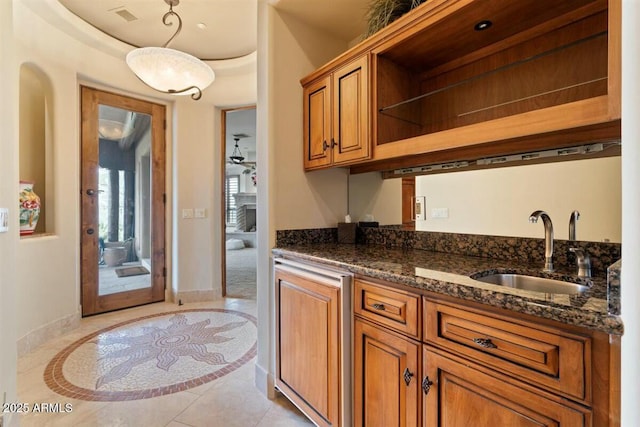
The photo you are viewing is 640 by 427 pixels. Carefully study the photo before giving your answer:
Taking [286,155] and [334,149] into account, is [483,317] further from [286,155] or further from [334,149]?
[286,155]

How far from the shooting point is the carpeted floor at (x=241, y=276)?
4.21 metres

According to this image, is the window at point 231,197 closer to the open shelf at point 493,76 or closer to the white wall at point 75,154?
the white wall at point 75,154

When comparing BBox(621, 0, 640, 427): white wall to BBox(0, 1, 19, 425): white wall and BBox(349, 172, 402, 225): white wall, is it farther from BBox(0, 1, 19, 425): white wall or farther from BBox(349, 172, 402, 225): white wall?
BBox(0, 1, 19, 425): white wall

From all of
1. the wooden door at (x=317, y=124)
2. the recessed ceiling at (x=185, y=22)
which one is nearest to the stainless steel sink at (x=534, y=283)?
the wooden door at (x=317, y=124)

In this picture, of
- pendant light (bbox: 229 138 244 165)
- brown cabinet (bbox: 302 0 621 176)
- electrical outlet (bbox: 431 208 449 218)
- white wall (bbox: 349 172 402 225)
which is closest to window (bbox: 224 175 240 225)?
pendant light (bbox: 229 138 244 165)

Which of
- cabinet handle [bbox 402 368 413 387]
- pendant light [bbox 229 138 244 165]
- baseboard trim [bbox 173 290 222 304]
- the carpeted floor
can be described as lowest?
the carpeted floor

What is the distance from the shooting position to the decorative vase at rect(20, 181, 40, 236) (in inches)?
99.3

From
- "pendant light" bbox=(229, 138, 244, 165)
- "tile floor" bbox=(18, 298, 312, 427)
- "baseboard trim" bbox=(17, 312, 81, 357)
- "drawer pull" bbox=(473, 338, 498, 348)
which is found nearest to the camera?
"drawer pull" bbox=(473, 338, 498, 348)

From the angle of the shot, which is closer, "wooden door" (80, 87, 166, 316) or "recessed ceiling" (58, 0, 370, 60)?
"recessed ceiling" (58, 0, 370, 60)

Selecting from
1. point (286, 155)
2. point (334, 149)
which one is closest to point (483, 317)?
point (334, 149)

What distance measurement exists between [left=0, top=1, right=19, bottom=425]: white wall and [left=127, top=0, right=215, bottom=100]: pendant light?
2.46 ft

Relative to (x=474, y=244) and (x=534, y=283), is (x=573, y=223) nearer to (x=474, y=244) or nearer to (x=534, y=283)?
(x=534, y=283)

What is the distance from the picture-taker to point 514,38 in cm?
148

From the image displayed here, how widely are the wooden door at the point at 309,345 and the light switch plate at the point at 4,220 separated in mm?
1369
